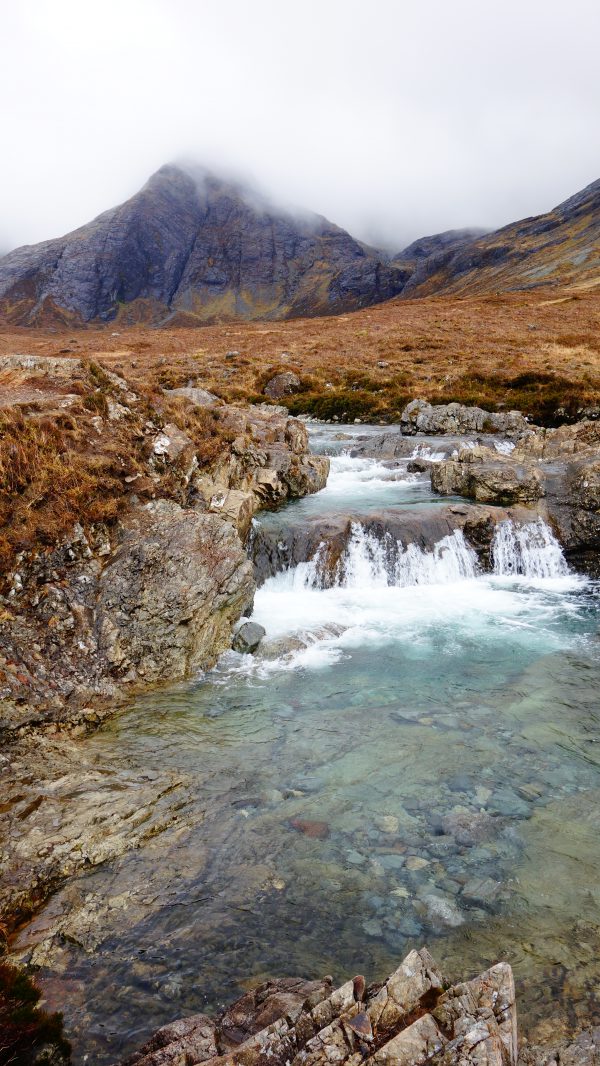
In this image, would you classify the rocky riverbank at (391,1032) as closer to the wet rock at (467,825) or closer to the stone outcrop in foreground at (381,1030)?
the stone outcrop in foreground at (381,1030)

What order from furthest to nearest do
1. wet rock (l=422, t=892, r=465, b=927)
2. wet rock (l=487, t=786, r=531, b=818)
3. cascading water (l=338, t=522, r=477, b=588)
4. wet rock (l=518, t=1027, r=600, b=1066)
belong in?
cascading water (l=338, t=522, r=477, b=588) → wet rock (l=487, t=786, r=531, b=818) → wet rock (l=422, t=892, r=465, b=927) → wet rock (l=518, t=1027, r=600, b=1066)

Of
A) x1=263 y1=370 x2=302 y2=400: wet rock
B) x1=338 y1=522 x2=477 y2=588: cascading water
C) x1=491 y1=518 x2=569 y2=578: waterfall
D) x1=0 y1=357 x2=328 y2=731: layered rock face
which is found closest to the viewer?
x1=0 y1=357 x2=328 y2=731: layered rock face

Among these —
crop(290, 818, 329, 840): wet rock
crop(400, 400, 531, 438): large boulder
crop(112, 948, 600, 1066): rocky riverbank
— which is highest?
crop(400, 400, 531, 438): large boulder

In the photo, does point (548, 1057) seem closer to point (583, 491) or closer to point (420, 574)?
point (420, 574)

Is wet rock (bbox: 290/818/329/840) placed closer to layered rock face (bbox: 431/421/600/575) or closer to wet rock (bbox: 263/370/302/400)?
layered rock face (bbox: 431/421/600/575)

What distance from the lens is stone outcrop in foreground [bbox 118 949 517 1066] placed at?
346 centimetres

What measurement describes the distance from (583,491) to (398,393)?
27529mm

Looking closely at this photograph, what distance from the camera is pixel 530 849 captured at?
737cm

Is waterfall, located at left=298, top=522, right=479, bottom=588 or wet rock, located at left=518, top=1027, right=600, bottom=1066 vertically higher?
wet rock, located at left=518, top=1027, right=600, bottom=1066

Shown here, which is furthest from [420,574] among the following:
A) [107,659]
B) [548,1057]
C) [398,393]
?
[398,393]

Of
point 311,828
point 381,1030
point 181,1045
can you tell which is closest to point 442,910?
point 311,828

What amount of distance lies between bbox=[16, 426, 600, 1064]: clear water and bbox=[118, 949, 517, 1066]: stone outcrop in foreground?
4.25ft

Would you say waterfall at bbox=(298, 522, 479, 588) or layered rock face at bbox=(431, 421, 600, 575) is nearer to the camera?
waterfall at bbox=(298, 522, 479, 588)

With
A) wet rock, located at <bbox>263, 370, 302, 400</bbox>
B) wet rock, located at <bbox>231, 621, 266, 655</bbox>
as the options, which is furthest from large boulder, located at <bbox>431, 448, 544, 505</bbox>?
wet rock, located at <bbox>263, 370, 302, 400</bbox>
